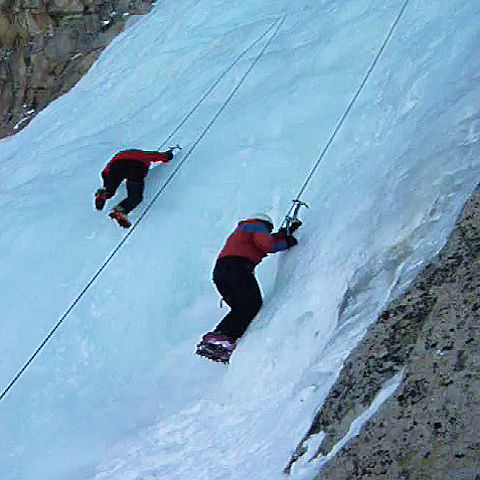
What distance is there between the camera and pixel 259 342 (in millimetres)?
3674

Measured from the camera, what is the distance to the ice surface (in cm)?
317

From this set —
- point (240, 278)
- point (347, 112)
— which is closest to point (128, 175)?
point (347, 112)

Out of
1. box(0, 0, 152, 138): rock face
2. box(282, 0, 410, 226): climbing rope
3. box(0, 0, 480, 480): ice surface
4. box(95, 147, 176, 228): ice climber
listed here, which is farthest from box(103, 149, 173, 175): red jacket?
box(0, 0, 152, 138): rock face

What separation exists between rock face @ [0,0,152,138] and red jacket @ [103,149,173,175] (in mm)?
5586

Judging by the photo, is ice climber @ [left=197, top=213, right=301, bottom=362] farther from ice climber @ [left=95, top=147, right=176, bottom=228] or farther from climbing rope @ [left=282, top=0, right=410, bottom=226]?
ice climber @ [left=95, top=147, right=176, bottom=228]

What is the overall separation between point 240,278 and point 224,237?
39.3 inches

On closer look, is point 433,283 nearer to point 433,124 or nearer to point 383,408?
point 383,408

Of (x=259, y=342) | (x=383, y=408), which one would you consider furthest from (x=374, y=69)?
(x=383, y=408)

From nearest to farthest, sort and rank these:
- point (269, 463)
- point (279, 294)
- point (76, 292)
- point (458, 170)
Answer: point (269, 463) → point (458, 170) → point (279, 294) → point (76, 292)

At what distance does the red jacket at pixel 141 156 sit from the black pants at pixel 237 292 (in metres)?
1.94

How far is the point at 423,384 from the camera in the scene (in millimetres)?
2057

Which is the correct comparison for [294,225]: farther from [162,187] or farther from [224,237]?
[162,187]

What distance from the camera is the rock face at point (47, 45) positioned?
11.2 metres

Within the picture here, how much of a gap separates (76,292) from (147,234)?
2.10 feet
